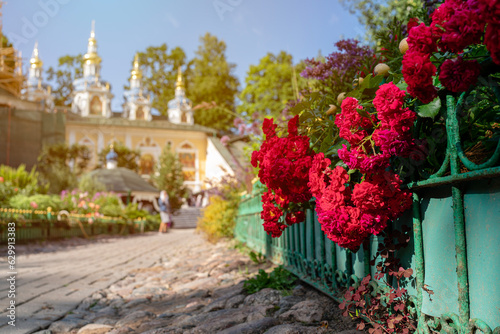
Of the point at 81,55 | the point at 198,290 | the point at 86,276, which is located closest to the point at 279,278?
the point at 198,290

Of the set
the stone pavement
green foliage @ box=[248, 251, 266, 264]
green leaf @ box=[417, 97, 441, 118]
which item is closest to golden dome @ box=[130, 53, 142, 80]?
the stone pavement

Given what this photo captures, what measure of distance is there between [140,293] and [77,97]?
42.2 meters

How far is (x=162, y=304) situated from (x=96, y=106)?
41859 mm

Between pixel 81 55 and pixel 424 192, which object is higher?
pixel 81 55

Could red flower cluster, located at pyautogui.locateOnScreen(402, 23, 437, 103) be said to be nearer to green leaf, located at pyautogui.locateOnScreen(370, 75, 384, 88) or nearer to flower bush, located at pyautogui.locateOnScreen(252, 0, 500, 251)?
flower bush, located at pyautogui.locateOnScreen(252, 0, 500, 251)

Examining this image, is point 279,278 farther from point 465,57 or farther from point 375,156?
point 465,57

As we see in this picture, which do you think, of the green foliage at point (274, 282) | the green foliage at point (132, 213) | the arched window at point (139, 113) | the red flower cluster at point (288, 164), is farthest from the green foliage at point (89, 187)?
the arched window at point (139, 113)

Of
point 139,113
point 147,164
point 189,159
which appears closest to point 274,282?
point 147,164

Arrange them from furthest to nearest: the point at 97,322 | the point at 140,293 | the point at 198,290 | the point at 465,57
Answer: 1. the point at 140,293
2. the point at 198,290
3. the point at 97,322
4. the point at 465,57

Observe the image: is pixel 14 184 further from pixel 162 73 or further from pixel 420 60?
pixel 162 73

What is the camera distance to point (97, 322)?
3.11m

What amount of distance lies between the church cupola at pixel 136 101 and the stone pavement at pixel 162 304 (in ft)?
128

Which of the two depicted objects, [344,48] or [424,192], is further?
[344,48]

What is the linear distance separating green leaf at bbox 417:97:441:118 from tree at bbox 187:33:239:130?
42.8m
